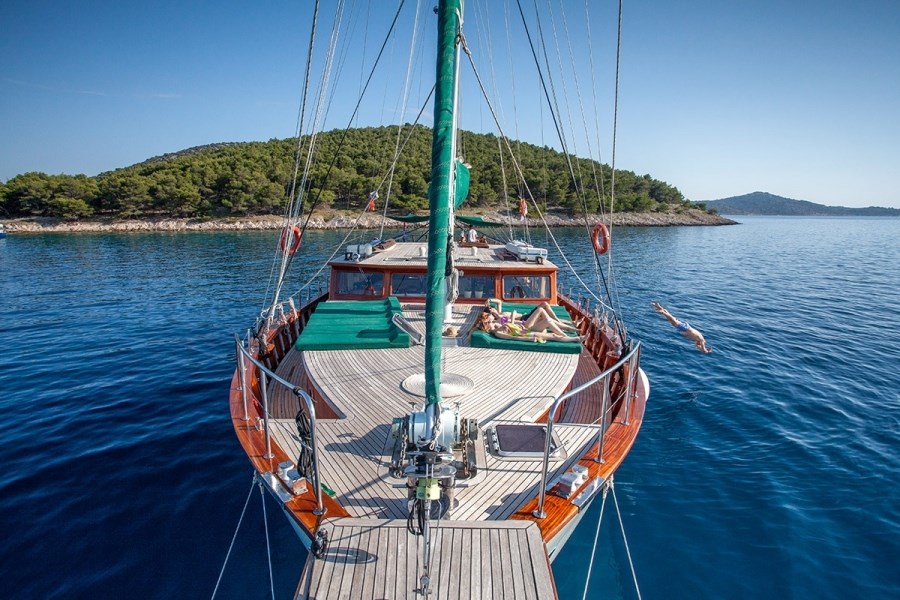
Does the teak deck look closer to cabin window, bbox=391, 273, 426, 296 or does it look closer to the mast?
the mast

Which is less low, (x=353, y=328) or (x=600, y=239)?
(x=600, y=239)

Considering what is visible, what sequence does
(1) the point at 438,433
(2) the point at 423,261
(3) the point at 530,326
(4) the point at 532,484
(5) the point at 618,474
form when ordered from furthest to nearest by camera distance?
(2) the point at 423,261 < (3) the point at 530,326 < (5) the point at 618,474 < (4) the point at 532,484 < (1) the point at 438,433

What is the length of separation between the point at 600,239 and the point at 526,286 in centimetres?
249

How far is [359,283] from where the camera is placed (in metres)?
13.1

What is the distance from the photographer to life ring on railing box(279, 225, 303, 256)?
10133 mm

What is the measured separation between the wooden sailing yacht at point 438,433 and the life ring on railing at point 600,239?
51 mm

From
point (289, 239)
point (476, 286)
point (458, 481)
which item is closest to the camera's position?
point (458, 481)

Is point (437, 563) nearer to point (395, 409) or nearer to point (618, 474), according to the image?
point (395, 409)

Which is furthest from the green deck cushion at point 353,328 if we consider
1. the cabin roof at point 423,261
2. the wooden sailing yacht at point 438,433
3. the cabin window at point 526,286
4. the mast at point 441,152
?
the mast at point 441,152

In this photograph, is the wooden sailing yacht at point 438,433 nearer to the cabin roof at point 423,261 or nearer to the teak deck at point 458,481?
the teak deck at point 458,481

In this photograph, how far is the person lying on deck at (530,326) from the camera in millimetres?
9625

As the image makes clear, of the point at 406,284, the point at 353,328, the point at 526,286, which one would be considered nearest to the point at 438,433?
the point at 353,328

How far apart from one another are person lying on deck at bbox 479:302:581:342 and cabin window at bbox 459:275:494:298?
1923mm

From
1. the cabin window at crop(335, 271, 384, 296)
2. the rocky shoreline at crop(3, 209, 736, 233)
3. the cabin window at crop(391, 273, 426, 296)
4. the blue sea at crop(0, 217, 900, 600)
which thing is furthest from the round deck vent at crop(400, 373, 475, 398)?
the rocky shoreline at crop(3, 209, 736, 233)
